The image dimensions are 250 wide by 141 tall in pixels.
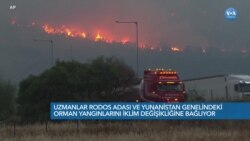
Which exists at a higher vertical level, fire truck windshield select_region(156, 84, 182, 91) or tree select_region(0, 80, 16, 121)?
fire truck windshield select_region(156, 84, 182, 91)

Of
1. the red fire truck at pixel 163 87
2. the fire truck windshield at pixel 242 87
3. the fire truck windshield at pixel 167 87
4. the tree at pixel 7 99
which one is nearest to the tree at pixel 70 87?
the red fire truck at pixel 163 87

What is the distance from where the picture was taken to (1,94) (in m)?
84.1

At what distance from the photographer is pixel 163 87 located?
161 feet

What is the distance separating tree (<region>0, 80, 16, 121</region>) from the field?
35695 millimetres

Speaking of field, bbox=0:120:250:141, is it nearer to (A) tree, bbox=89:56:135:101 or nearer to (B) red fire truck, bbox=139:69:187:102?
(B) red fire truck, bbox=139:69:187:102

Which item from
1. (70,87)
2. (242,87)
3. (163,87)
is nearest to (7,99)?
(70,87)

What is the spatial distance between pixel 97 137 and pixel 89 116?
4.54 metres

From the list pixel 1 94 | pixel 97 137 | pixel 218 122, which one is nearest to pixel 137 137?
pixel 97 137

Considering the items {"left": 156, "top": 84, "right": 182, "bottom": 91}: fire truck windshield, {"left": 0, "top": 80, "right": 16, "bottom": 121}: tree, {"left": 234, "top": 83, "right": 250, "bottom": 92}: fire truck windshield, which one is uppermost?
{"left": 156, "top": 84, "right": 182, "bottom": 91}: fire truck windshield

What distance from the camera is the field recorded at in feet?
106

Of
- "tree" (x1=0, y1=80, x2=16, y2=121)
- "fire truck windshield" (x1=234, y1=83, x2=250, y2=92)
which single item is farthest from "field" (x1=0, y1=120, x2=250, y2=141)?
"tree" (x1=0, y1=80, x2=16, y2=121)

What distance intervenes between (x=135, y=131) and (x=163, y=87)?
1183cm

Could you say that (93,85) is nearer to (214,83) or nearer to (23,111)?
(23,111)

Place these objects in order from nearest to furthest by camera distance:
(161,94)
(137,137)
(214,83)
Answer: (137,137), (161,94), (214,83)
